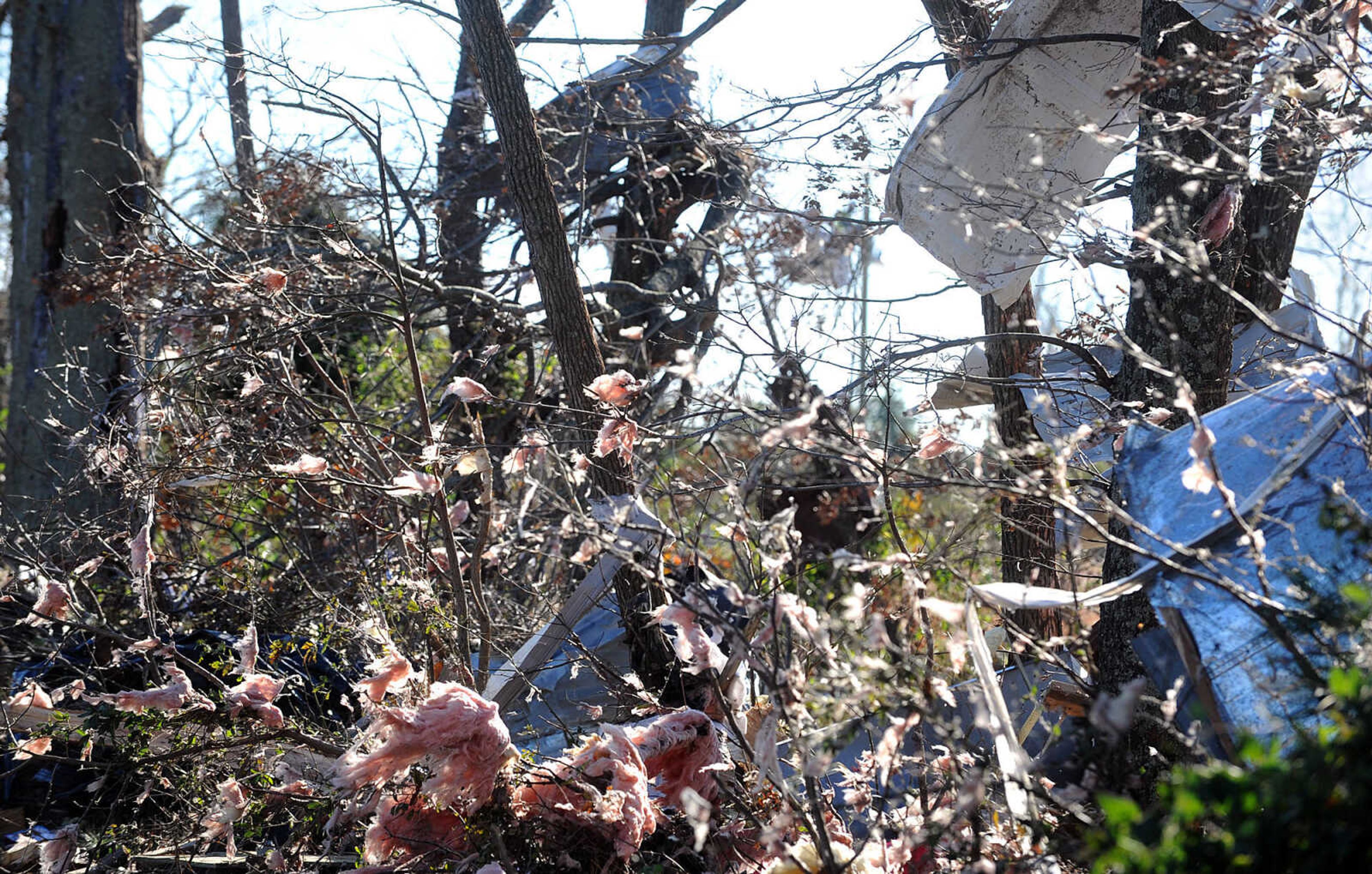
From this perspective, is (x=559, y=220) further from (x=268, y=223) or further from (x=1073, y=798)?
(x=1073, y=798)

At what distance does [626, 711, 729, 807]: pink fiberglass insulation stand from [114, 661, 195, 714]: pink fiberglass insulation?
4.32 feet

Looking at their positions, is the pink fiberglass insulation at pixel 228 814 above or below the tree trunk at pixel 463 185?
below

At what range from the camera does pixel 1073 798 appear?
2211mm

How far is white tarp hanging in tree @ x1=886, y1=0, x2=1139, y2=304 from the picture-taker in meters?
3.80

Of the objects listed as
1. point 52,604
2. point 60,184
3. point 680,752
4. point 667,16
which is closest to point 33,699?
point 52,604

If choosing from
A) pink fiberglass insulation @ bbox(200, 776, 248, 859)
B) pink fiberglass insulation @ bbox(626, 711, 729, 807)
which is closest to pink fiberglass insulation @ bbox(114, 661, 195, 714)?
pink fiberglass insulation @ bbox(200, 776, 248, 859)

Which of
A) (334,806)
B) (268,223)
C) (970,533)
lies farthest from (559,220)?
(334,806)

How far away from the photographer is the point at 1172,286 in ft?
11.3

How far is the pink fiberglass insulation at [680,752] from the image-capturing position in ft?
8.73

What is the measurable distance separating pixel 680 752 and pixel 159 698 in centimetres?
149

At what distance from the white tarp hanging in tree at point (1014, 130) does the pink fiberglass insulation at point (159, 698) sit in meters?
Answer: 2.82

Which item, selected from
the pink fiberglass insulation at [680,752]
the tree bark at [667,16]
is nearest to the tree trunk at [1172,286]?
the pink fiberglass insulation at [680,752]

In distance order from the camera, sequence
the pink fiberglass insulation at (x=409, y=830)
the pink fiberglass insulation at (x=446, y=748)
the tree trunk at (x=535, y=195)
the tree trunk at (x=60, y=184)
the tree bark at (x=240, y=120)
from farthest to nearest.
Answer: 1. the tree trunk at (x=60, y=184)
2. the tree bark at (x=240, y=120)
3. the tree trunk at (x=535, y=195)
4. the pink fiberglass insulation at (x=409, y=830)
5. the pink fiberglass insulation at (x=446, y=748)

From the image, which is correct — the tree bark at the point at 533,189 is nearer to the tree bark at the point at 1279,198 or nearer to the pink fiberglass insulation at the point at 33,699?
the pink fiberglass insulation at the point at 33,699
